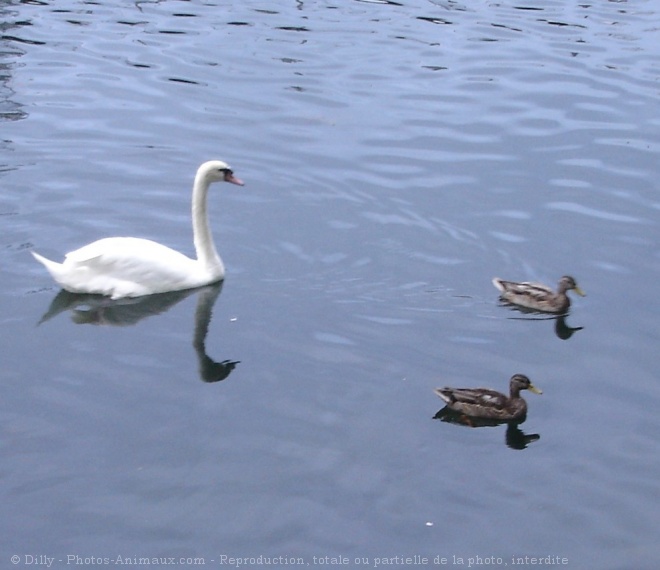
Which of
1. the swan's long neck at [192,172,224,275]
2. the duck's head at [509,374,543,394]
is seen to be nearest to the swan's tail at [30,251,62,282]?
the swan's long neck at [192,172,224,275]

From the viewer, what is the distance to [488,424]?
941 cm

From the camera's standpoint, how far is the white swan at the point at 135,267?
36.5 ft

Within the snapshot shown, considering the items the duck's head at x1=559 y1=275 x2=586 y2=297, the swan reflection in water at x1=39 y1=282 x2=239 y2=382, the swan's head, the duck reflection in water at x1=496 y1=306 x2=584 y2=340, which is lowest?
the swan reflection in water at x1=39 y1=282 x2=239 y2=382

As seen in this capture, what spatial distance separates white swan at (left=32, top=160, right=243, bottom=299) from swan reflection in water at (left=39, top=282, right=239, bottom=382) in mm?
60

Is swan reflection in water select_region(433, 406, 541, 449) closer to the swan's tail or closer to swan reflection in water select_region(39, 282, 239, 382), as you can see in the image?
swan reflection in water select_region(39, 282, 239, 382)

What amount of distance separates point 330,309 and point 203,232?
1.67m

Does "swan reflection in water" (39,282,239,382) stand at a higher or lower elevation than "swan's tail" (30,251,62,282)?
lower

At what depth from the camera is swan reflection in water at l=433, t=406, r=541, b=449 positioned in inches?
364

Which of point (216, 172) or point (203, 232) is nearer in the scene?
point (203, 232)

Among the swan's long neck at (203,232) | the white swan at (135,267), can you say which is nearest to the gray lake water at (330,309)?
the white swan at (135,267)

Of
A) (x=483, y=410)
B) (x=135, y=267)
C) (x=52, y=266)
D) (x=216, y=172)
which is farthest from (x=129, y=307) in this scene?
(x=483, y=410)

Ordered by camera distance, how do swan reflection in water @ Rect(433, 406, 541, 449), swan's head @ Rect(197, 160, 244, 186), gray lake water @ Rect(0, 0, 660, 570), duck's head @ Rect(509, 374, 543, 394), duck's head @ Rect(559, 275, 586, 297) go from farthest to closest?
swan's head @ Rect(197, 160, 244, 186), duck's head @ Rect(559, 275, 586, 297), duck's head @ Rect(509, 374, 543, 394), swan reflection in water @ Rect(433, 406, 541, 449), gray lake water @ Rect(0, 0, 660, 570)

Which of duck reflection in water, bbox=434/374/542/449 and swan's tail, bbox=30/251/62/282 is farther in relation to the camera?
swan's tail, bbox=30/251/62/282

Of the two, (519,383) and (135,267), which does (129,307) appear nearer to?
(135,267)
